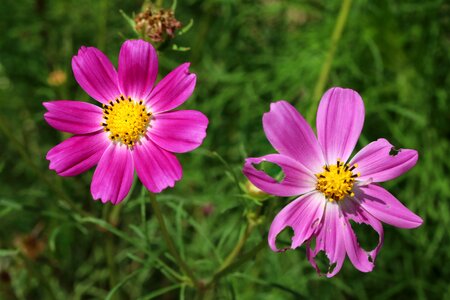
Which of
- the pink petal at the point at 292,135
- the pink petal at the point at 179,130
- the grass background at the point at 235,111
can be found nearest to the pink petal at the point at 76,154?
the pink petal at the point at 179,130

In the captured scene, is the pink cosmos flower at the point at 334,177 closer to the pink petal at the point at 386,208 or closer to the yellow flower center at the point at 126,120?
the pink petal at the point at 386,208

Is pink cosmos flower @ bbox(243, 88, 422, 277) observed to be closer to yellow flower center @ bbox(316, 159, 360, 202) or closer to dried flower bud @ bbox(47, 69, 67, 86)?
yellow flower center @ bbox(316, 159, 360, 202)

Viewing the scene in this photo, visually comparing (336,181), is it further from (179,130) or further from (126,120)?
(126,120)

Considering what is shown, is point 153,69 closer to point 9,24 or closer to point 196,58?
point 196,58

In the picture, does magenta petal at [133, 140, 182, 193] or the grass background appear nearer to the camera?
magenta petal at [133, 140, 182, 193]

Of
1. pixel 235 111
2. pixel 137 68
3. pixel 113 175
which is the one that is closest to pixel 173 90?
pixel 137 68

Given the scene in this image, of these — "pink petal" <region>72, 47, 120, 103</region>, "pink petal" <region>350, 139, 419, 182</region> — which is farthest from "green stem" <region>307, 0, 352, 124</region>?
"pink petal" <region>72, 47, 120, 103</region>
